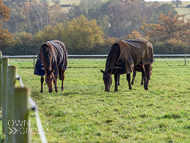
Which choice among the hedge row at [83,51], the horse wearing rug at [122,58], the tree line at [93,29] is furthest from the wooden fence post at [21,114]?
the tree line at [93,29]

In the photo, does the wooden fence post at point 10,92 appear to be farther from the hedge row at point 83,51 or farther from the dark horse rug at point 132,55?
the hedge row at point 83,51

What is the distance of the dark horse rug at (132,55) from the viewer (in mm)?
8984

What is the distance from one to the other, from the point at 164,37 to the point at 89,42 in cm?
1468

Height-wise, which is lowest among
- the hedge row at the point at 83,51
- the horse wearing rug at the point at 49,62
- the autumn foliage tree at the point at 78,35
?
the hedge row at the point at 83,51

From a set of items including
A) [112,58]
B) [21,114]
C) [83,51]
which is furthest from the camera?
[83,51]

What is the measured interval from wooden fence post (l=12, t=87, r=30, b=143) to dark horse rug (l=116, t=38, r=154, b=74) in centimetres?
714

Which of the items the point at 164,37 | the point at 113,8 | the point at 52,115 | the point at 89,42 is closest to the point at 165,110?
the point at 52,115

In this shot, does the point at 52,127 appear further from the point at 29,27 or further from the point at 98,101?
the point at 29,27

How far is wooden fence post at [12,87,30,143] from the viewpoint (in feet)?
5.88

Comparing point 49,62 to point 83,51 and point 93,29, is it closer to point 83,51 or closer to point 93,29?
point 83,51

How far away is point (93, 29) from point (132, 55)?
3660cm

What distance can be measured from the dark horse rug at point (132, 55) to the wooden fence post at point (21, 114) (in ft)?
23.4

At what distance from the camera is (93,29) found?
148 ft

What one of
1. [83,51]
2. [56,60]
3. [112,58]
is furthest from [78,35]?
[56,60]
